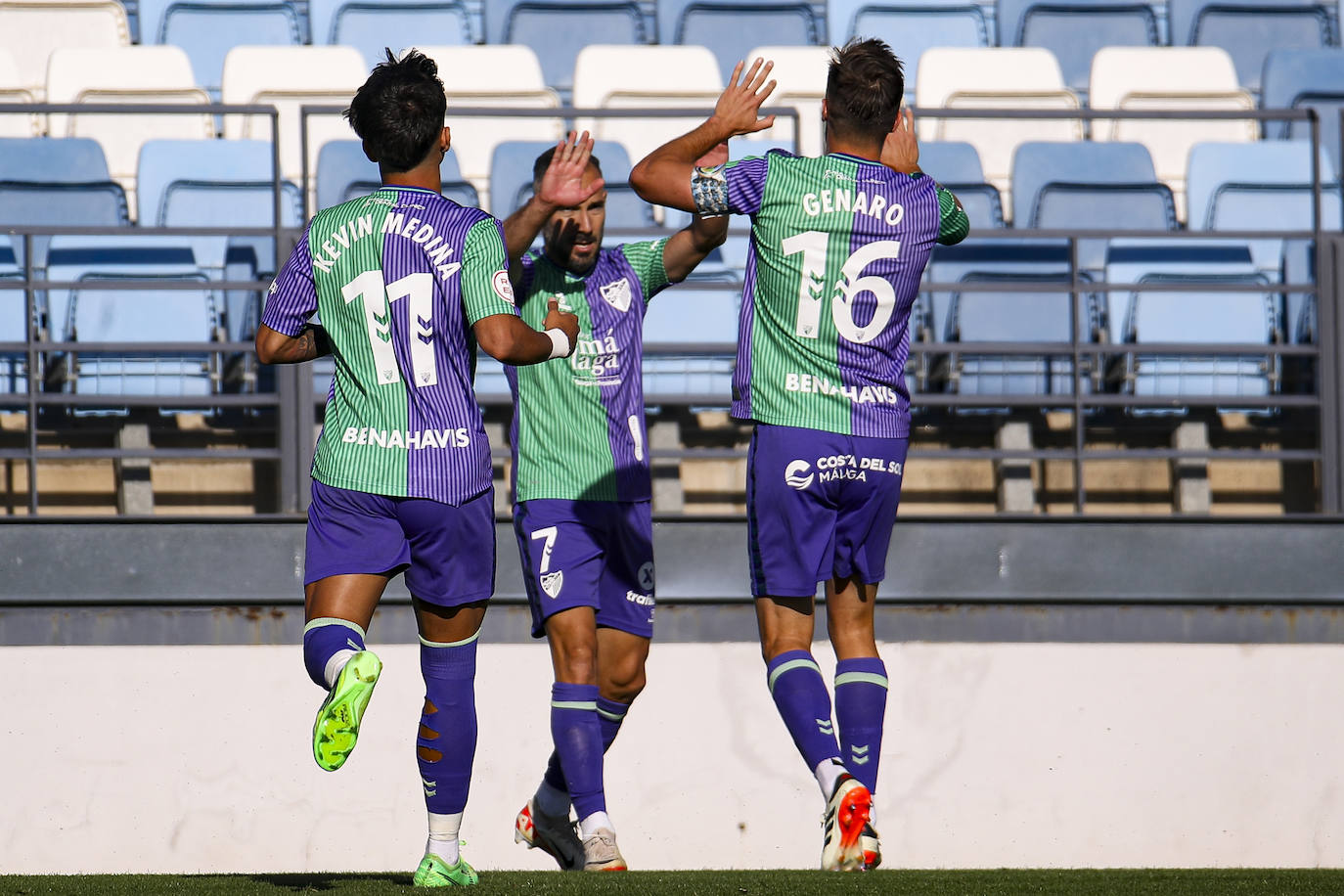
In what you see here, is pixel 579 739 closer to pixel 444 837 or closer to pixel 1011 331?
pixel 444 837

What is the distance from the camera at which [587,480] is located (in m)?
4.26

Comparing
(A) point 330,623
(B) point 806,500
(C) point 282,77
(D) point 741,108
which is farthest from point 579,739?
(C) point 282,77

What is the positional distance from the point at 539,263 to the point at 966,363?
2.51 metres

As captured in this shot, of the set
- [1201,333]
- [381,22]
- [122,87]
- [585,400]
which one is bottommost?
[585,400]

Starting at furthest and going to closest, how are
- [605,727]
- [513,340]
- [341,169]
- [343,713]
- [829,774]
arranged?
[341,169] → [605,727] → [829,774] → [513,340] → [343,713]

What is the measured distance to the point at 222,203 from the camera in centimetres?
655

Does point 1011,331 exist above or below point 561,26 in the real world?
below

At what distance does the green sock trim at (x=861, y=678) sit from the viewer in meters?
3.69

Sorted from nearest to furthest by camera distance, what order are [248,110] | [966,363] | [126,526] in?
[126,526] < [248,110] < [966,363]

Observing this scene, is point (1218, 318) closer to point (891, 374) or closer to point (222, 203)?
point (891, 374)

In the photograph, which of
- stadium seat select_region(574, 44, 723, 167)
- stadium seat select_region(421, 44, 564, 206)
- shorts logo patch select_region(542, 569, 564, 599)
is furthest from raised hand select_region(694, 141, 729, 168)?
stadium seat select_region(574, 44, 723, 167)

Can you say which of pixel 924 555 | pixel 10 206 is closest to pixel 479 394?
pixel 924 555

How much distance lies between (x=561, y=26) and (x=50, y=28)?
291 centimetres

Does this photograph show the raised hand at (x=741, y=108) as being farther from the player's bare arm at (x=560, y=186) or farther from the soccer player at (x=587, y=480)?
the soccer player at (x=587, y=480)
